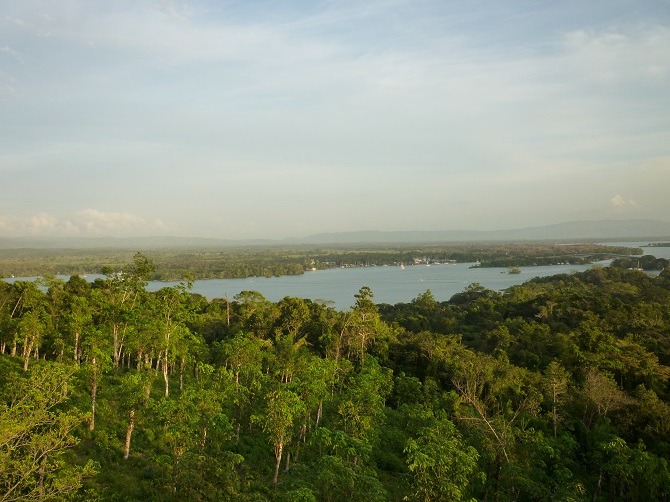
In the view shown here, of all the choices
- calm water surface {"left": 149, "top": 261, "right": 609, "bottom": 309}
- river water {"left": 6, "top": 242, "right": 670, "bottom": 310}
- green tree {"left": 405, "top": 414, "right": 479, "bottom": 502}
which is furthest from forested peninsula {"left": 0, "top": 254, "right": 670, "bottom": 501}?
river water {"left": 6, "top": 242, "right": 670, "bottom": 310}

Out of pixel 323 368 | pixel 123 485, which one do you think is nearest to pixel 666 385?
pixel 323 368

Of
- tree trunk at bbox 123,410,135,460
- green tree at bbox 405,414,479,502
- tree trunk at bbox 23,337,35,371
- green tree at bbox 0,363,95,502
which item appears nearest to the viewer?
green tree at bbox 0,363,95,502

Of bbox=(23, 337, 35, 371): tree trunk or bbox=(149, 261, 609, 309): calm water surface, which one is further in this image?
bbox=(149, 261, 609, 309): calm water surface

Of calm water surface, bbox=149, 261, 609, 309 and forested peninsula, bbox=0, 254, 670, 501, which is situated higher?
forested peninsula, bbox=0, 254, 670, 501

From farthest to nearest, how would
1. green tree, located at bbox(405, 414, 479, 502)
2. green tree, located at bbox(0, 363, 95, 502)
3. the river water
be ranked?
the river water
green tree, located at bbox(405, 414, 479, 502)
green tree, located at bbox(0, 363, 95, 502)

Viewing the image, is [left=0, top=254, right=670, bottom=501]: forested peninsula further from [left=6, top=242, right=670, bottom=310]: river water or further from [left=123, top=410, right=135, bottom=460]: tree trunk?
[left=6, top=242, right=670, bottom=310]: river water

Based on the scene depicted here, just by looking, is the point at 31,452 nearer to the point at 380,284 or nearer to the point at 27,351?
the point at 27,351

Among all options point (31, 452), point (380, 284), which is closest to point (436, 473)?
point (31, 452)

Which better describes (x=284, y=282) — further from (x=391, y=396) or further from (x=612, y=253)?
(x=612, y=253)
